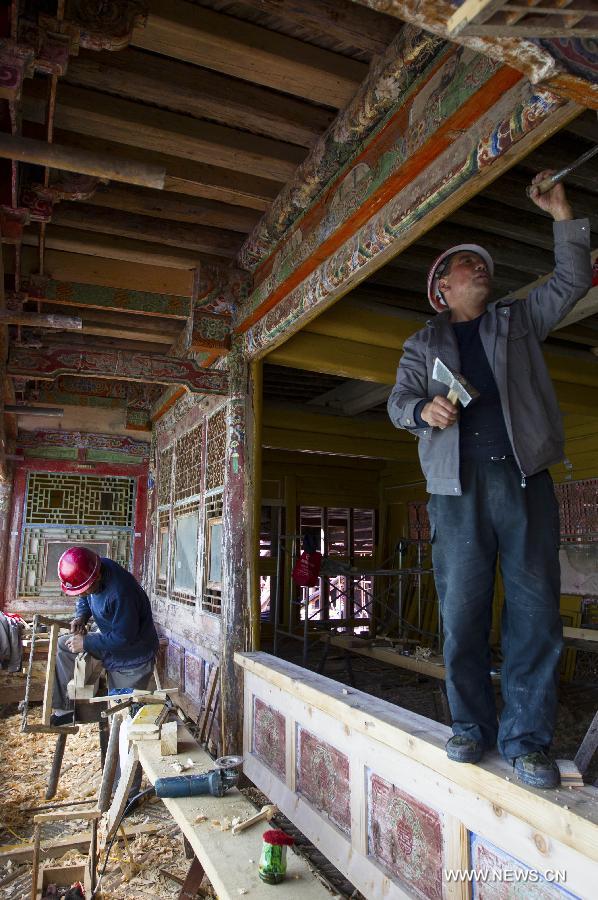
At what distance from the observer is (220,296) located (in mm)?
4707

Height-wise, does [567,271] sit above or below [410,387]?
above

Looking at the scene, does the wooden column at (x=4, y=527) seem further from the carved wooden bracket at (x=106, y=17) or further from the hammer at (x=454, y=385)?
the hammer at (x=454, y=385)

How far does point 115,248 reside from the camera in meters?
4.41

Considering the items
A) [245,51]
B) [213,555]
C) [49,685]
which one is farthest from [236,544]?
[245,51]

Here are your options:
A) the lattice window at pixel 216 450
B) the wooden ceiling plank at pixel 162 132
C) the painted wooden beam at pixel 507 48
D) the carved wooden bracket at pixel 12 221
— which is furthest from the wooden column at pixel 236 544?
the painted wooden beam at pixel 507 48

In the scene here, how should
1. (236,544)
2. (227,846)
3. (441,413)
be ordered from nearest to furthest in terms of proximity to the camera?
(441,413)
(227,846)
(236,544)

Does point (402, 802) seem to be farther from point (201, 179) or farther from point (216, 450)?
point (216, 450)

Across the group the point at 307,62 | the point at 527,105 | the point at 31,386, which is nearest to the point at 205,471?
the point at 31,386

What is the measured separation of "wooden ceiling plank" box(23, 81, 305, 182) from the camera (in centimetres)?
299

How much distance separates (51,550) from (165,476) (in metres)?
2.04

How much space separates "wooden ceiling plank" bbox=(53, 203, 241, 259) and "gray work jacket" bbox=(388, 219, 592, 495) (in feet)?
8.60

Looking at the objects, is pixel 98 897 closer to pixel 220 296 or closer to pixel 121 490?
pixel 220 296

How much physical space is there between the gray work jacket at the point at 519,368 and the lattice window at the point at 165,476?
5636 mm

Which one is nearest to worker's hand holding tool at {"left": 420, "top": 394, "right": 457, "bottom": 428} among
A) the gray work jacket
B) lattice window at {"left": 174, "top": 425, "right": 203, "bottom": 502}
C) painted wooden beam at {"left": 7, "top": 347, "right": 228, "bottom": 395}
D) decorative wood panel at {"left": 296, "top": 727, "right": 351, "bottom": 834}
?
the gray work jacket
